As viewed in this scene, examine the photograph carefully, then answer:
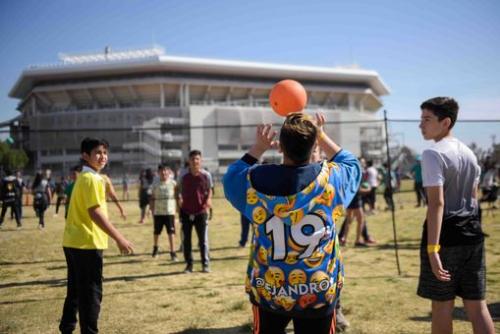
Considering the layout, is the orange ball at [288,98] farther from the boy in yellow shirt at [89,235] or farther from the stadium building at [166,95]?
the stadium building at [166,95]

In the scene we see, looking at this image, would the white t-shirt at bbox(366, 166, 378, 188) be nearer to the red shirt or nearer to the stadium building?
the red shirt

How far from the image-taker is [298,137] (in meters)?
2.22

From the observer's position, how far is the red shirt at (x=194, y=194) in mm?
7566

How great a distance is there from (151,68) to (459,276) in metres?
66.1

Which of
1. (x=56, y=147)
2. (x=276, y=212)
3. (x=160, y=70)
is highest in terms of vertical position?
(x=160, y=70)

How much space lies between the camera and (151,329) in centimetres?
484

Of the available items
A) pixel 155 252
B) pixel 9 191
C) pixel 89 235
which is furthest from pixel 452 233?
pixel 9 191

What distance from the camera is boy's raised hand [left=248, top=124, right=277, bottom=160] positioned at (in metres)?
2.45

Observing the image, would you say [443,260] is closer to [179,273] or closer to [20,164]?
[179,273]

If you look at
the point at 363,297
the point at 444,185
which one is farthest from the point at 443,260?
the point at 363,297

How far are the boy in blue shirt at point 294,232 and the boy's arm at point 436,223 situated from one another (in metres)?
0.96

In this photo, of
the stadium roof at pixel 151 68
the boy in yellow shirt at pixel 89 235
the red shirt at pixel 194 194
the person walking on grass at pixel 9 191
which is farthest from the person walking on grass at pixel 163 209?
the stadium roof at pixel 151 68

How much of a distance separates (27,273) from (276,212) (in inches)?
298

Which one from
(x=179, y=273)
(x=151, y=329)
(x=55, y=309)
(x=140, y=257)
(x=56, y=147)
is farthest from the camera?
(x=56, y=147)
